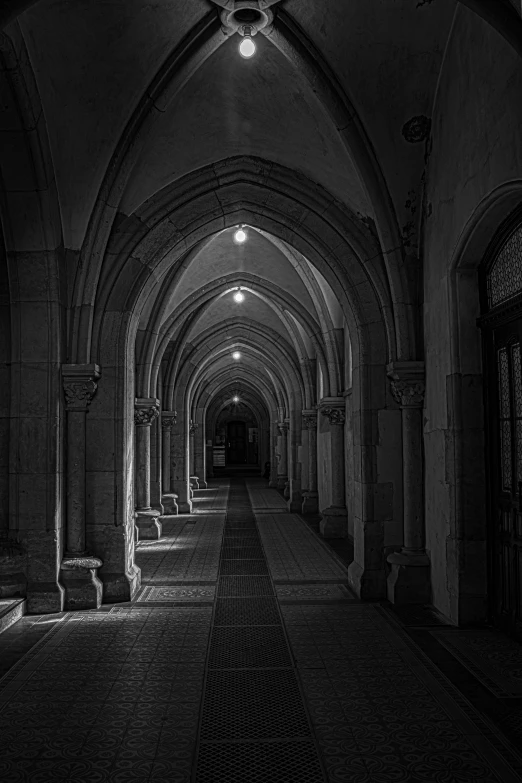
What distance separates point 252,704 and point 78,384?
3748mm

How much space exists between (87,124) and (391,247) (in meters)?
3.16

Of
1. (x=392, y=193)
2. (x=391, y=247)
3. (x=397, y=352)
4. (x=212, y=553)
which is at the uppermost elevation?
(x=392, y=193)

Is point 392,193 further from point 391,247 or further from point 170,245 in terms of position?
point 170,245

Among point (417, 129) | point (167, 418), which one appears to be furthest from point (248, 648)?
point (167, 418)

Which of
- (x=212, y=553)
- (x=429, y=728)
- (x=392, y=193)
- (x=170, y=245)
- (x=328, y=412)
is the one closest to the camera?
(x=429, y=728)

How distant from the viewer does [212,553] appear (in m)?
9.91

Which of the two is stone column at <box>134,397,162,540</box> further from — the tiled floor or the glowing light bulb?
the glowing light bulb

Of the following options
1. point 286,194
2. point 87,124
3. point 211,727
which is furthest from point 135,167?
point 211,727

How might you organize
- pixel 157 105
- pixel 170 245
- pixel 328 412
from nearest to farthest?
pixel 157 105 → pixel 170 245 → pixel 328 412

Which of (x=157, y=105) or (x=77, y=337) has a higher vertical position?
(x=157, y=105)

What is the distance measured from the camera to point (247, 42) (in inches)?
223

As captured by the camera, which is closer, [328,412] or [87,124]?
[87,124]

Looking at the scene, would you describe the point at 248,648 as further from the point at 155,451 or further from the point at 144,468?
the point at 155,451

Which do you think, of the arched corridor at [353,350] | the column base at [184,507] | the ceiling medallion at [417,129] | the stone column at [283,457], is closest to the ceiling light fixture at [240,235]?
the arched corridor at [353,350]
